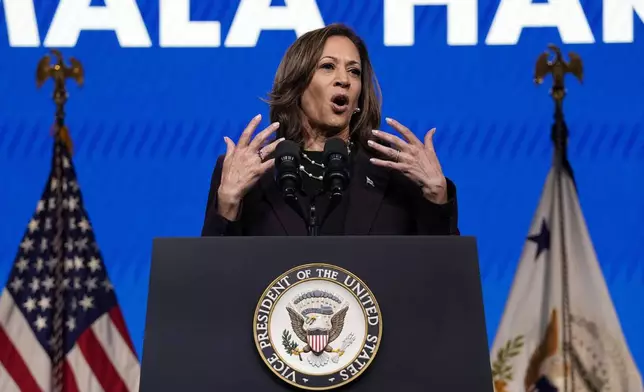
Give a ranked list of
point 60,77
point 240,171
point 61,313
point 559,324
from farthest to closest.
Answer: point 60,77 < point 61,313 < point 559,324 < point 240,171

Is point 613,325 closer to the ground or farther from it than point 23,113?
closer to the ground

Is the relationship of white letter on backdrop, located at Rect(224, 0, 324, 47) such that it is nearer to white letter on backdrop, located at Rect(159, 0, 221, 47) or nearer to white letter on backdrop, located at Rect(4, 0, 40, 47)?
white letter on backdrop, located at Rect(159, 0, 221, 47)

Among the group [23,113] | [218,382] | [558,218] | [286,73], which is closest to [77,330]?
[23,113]

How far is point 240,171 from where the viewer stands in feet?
7.69

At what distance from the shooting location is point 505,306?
12.8 ft

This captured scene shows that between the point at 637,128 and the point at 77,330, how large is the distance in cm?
262

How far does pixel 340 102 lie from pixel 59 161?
75.5 inches

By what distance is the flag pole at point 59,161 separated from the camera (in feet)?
12.9

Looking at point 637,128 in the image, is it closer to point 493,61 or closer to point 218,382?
point 493,61

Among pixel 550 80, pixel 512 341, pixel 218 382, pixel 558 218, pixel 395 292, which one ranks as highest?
pixel 550 80

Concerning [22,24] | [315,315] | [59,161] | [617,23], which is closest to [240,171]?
[315,315]

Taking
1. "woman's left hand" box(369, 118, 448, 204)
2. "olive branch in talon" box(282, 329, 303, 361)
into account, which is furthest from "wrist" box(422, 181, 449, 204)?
"olive branch in talon" box(282, 329, 303, 361)

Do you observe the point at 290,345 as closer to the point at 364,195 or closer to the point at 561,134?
the point at 364,195

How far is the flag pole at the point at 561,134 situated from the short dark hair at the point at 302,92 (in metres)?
1.47
